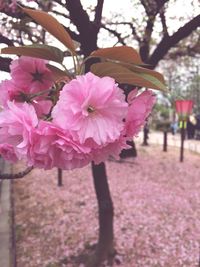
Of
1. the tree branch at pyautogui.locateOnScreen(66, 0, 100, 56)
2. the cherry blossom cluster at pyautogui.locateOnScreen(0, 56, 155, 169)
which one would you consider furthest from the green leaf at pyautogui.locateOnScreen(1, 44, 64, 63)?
the tree branch at pyautogui.locateOnScreen(66, 0, 100, 56)

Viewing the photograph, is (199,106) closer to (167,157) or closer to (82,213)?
(167,157)

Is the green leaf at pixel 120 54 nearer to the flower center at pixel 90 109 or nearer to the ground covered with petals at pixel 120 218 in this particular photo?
the flower center at pixel 90 109

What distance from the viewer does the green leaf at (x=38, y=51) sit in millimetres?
1330

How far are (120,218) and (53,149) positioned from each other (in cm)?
626

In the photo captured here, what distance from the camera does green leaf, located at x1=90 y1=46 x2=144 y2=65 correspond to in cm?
130

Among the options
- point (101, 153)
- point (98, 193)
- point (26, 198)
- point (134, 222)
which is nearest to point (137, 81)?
point (101, 153)

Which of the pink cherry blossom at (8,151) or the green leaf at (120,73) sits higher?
the green leaf at (120,73)

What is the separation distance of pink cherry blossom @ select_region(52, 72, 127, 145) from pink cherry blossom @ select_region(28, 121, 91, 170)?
0.07ft

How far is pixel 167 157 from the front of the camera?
14977 mm

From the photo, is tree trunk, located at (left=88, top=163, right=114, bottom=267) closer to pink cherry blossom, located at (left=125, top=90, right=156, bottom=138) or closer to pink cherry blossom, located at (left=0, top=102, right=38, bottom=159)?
pink cherry blossom, located at (left=125, top=90, right=156, bottom=138)

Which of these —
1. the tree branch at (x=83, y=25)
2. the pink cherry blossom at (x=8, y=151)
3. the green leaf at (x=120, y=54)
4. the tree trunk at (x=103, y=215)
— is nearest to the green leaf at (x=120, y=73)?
the green leaf at (x=120, y=54)

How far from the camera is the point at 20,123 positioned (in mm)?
1145

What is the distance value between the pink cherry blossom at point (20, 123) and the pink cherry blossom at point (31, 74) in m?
0.21

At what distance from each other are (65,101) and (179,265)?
487cm
